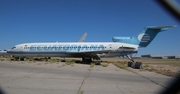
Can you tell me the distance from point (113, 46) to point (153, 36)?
7.68 metres

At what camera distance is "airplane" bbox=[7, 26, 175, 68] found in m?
34.3

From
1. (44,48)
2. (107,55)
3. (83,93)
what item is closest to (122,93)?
(83,93)

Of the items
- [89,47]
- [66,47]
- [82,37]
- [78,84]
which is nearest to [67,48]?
[66,47]

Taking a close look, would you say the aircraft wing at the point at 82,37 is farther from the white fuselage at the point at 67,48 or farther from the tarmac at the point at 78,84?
the tarmac at the point at 78,84

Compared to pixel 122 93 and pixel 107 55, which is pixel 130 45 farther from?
pixel 122 93

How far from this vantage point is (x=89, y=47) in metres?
35.4

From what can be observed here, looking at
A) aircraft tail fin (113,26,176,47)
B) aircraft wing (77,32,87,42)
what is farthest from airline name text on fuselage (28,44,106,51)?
aircraft wing (77,32,87,42)

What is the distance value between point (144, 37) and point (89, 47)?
1068cm

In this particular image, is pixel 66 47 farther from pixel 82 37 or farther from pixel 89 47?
pixel 82 37

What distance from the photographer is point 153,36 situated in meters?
34.1

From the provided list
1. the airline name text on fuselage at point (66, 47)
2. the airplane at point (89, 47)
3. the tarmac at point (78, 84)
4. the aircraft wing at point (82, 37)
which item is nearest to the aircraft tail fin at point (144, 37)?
the airplane at point (89, 47)

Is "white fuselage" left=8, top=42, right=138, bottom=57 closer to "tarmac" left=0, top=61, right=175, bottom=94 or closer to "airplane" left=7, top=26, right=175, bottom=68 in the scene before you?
"airplane" left=7, top=26, right=175, bottom=68

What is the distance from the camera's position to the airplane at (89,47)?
3431 cm

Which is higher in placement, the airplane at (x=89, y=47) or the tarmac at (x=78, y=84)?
the airplane at (x=89, y=47)
